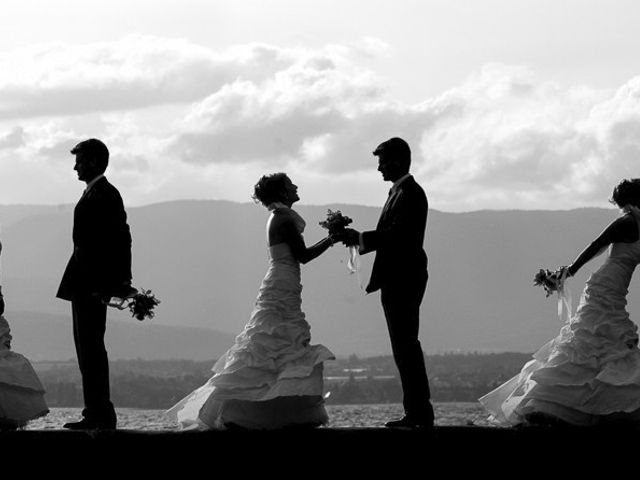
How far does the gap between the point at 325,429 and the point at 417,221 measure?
226 centimetres

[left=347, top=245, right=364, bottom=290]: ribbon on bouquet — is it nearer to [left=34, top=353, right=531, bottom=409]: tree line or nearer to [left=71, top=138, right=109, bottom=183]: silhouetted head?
[left=71, top=138, right=109, bottom=183]: silhouetted head

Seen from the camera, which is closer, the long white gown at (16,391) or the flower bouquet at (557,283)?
the long white gown at (16,391)

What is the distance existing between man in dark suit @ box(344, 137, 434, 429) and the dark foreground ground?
15.1 inches

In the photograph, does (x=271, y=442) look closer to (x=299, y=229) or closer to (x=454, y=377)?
(x=299, y=229)

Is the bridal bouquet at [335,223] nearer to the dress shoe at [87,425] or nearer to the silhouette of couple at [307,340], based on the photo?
the silhouette of couple at [307,340]

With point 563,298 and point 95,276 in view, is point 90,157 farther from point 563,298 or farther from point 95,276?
point 563,298

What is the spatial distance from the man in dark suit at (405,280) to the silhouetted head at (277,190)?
1069 millimetres

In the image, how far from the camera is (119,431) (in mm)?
14383

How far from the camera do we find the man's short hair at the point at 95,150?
15.0 m

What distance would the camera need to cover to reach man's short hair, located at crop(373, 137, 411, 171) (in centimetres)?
1497

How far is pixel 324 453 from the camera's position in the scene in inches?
570

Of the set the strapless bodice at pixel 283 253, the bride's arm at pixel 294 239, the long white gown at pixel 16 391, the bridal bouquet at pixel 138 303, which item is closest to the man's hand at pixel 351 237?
the bride's arm at pixel 294 239

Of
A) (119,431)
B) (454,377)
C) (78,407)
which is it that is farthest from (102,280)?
(454,377)

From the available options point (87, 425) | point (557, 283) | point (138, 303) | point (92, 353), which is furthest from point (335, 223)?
point (87, 425)
